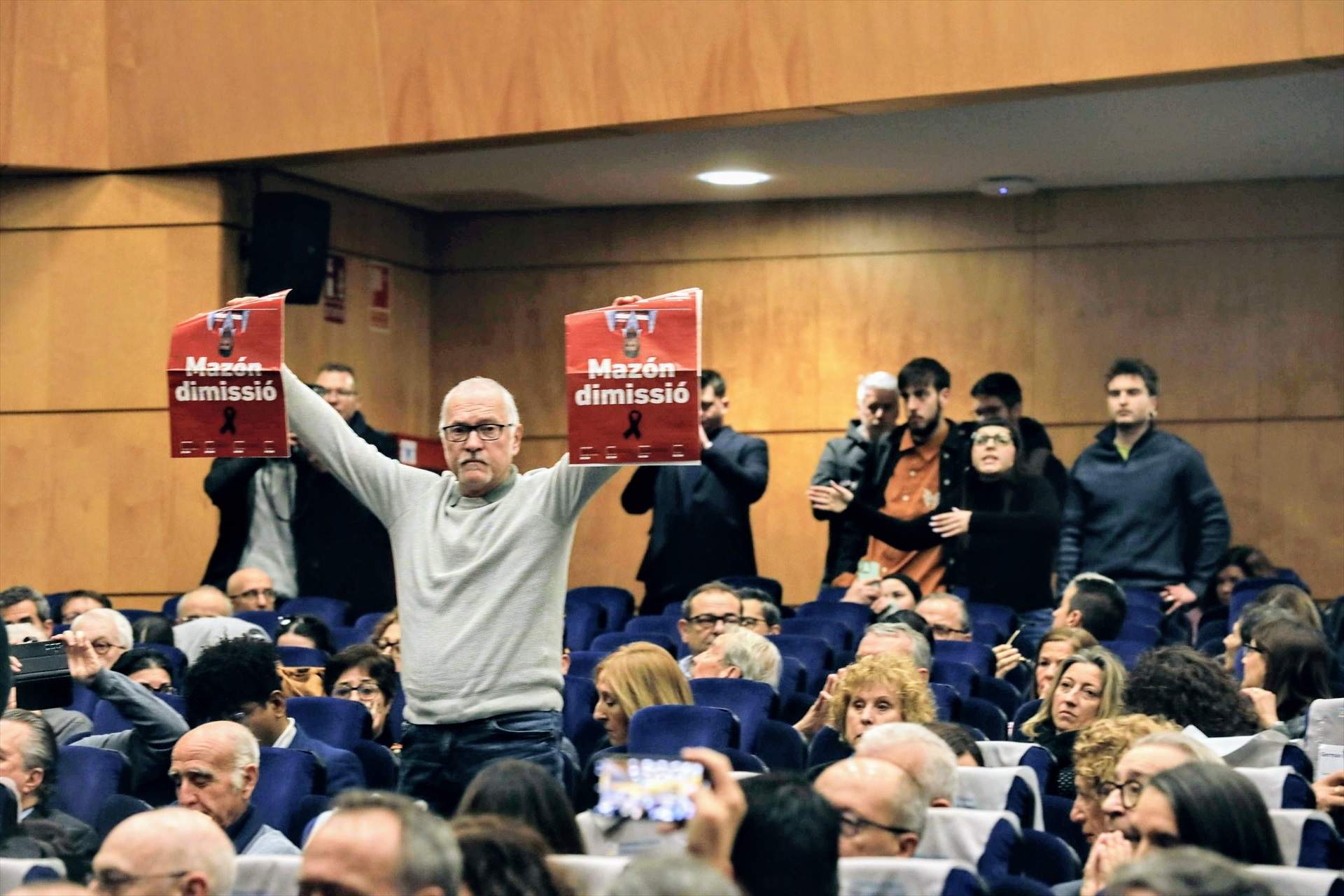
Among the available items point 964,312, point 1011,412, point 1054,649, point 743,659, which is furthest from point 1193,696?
point 964,312

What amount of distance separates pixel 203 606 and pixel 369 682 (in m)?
2.01

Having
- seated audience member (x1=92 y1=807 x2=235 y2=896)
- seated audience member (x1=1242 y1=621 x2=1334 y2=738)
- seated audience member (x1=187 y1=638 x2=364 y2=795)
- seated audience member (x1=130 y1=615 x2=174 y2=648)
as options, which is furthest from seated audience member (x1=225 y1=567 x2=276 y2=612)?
seated audience member (x1=92 y1=807 x2=235 y2=896)

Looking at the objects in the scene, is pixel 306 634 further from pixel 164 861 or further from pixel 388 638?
pixel 164 861

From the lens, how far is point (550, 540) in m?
4.61

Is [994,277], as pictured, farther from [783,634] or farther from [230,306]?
[230,306]

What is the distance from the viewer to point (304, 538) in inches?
378

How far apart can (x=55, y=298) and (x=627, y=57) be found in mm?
3381

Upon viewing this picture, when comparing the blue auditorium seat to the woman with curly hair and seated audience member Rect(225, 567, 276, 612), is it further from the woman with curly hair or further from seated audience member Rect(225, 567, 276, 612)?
seated audience member Rect(225, 567, 276, 612)

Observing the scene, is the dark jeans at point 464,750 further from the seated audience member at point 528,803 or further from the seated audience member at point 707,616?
the seated audience member at point 707,616

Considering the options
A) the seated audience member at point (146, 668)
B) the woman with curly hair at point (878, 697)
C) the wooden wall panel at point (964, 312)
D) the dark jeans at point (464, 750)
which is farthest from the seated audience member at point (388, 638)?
the wooden wall panel at point (964, 312)

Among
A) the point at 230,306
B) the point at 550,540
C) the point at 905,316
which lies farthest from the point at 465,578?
the point at 905,316

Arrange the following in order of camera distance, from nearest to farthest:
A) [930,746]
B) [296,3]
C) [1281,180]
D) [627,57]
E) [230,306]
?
[930,746], [230,306], [627,57], [296,3], [1281,180]

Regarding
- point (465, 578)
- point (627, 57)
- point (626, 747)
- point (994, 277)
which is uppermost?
point (627, 57)

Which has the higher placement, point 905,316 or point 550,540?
point 905,316
